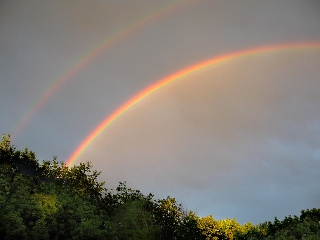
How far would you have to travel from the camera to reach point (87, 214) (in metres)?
35.9

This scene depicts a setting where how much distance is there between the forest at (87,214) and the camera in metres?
30.5

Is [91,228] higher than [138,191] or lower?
lower

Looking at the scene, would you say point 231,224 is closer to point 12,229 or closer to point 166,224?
point 166,224

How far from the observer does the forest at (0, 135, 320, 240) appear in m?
30.5

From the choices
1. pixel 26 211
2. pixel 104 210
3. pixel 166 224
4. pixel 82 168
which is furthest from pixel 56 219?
pixel 166 224

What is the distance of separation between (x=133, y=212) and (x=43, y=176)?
14391 mm

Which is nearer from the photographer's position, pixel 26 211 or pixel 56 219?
pixel 26 211

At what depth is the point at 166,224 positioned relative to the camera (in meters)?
47.6

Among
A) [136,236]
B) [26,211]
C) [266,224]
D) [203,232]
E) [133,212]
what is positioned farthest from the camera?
[203,232]

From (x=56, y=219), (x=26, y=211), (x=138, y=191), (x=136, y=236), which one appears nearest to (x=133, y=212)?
(x=136, y=236)

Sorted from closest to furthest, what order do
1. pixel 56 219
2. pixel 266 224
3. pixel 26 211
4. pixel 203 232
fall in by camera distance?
pixel 26 211 → pixel 56 219 → pixel 266 224 → pixel 203 232

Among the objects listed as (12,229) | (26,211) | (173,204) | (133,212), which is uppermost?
(173,204)

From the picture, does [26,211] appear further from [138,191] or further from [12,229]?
[138,191]

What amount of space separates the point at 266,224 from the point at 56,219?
1042 inches
